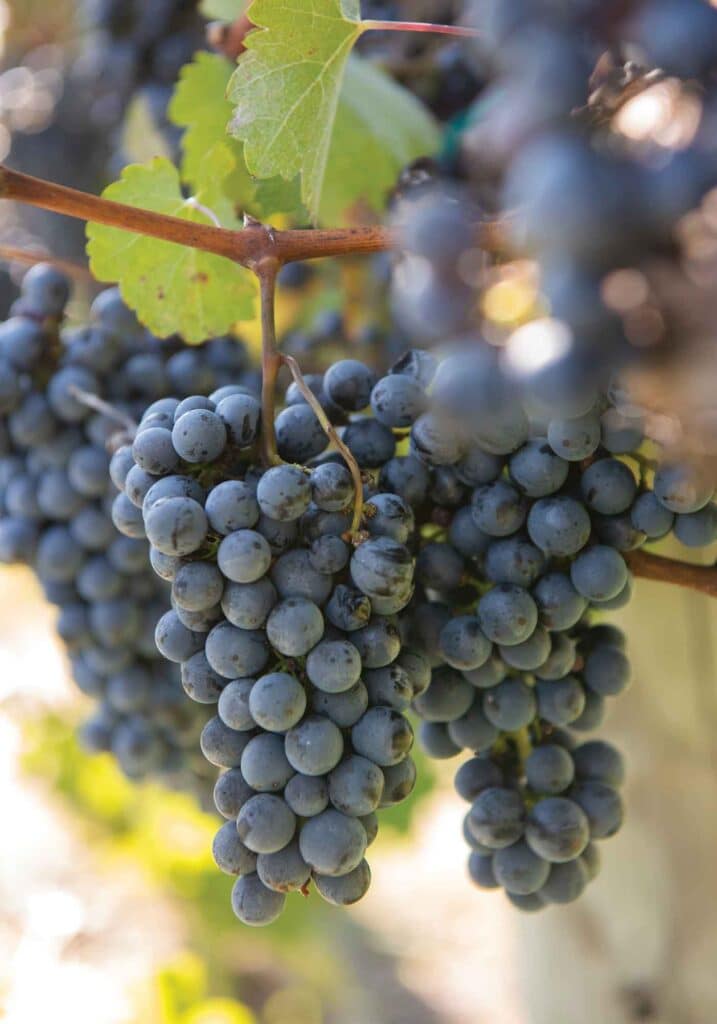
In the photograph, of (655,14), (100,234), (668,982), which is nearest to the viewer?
(655,14)

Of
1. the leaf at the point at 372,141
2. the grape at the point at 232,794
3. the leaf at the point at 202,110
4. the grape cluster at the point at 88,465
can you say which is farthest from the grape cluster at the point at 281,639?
the leaf at the point at 372,141

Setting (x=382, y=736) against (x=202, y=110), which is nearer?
(x=382, y=736)

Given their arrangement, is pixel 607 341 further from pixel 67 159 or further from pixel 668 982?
→ pixel 67 159

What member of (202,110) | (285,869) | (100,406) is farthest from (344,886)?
(202,110)

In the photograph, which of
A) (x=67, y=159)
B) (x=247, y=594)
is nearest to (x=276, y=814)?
(x=247, y=594)

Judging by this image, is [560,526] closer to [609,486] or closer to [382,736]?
[609,486]

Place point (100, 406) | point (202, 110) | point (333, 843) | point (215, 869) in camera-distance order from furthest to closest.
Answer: point (215, 869)
point (202, 110)
point (100, 406)
point (333, 843)

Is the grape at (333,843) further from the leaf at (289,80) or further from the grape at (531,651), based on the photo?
the leaf at (289,80)

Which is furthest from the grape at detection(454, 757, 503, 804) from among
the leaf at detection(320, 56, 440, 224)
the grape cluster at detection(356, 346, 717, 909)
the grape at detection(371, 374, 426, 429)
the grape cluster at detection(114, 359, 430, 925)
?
Result: the leaf at detection(320, 56, 440, 224)
